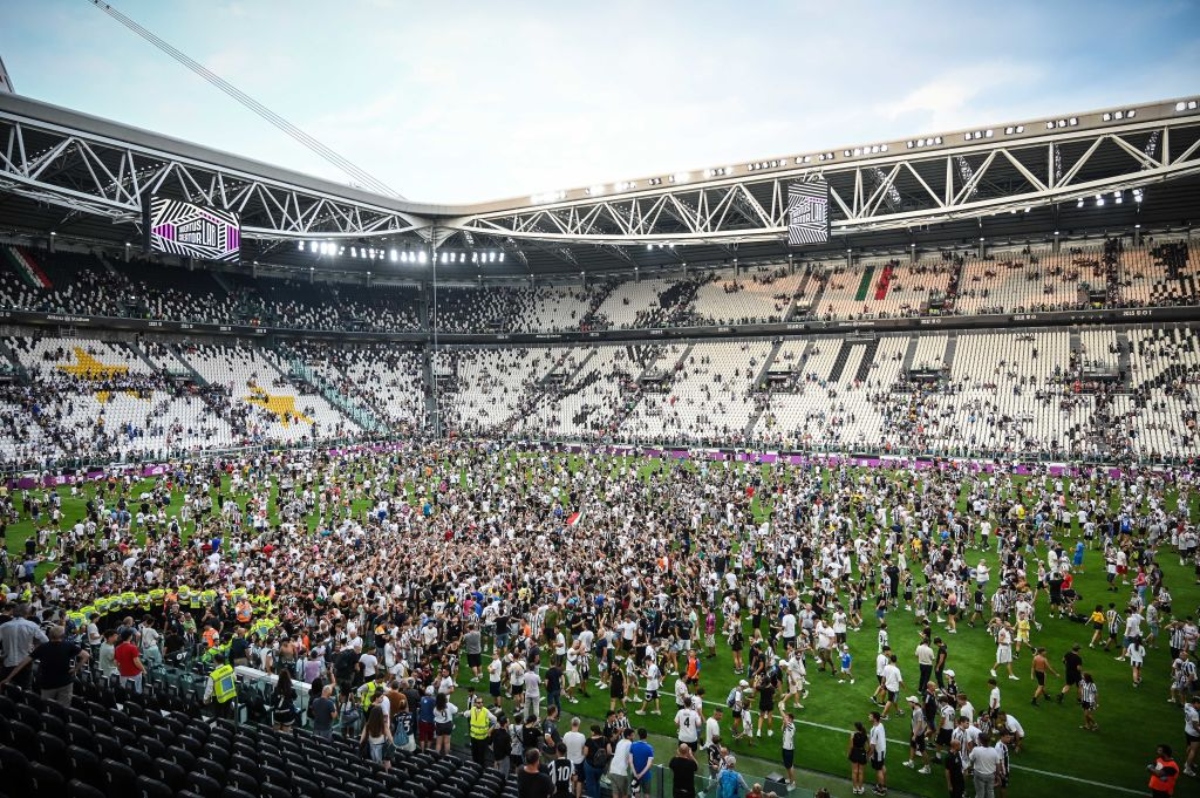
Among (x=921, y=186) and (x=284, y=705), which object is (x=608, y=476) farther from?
(x=921, y=186)

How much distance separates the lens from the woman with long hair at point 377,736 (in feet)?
31.1

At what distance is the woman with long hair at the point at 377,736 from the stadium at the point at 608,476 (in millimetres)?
49

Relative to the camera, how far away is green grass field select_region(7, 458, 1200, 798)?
10773 mm

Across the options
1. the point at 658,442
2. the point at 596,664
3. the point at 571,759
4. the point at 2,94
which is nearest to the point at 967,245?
the point at 658,442

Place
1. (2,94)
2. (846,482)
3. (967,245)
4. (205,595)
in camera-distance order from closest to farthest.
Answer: (205,595), (2,94), (846,482), (967,245)

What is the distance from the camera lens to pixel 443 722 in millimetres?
10672

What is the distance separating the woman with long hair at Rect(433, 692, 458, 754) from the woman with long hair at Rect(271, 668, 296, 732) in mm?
2031

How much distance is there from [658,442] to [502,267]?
25870 millimetres

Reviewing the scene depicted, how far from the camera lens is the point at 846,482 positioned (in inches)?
1215

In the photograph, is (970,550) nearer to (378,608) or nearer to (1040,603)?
(1040,603)

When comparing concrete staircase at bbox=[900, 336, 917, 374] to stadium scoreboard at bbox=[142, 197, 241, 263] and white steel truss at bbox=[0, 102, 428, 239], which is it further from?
stadium scoreboard at bbox=[142, 197, 241, 263]

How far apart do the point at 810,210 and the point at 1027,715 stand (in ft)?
95.5

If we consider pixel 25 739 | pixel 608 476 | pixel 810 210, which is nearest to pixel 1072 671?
pixel 25 739

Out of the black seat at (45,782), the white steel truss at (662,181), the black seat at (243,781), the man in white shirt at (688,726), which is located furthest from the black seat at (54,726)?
the white steel truss at (662,181)
